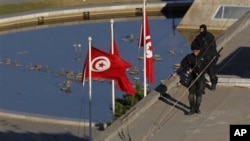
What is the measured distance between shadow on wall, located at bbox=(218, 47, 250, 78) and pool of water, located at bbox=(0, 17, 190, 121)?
597cm

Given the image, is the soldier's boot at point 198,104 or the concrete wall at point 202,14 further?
the concrete wall at point 202,14

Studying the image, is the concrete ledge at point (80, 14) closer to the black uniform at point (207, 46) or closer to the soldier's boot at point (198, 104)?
the black uniform at point (207, 46)

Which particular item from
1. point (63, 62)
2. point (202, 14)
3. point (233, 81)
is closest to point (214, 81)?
point (233, 81)

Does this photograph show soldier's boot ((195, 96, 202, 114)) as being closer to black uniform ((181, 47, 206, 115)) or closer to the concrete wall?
black uniform ((181, 47, 206, 115))

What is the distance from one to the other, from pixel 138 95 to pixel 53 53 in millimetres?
9757

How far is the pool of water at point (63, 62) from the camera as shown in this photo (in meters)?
27.5

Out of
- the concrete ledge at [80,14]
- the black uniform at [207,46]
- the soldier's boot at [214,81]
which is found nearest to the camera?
the black uniform at [207,46]

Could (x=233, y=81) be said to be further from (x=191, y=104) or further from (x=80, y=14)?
(x=80, y=14)

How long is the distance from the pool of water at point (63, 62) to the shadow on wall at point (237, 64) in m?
5.97

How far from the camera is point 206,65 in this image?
15023mm

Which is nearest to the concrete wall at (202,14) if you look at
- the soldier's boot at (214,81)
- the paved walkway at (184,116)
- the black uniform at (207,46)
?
the paved walkway at (184,116)

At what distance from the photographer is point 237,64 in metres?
19.7

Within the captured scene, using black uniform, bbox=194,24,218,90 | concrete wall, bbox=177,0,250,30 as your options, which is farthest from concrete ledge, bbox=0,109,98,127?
concrete wall, bbox=177,0,250,30

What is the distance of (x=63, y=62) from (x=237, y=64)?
14.0 meters
